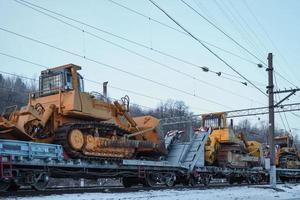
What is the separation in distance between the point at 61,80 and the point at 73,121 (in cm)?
169

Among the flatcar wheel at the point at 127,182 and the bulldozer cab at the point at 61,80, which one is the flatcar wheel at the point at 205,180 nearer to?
the flatcar wheel at the point at 127,182

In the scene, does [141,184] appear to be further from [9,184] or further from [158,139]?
[9,184]

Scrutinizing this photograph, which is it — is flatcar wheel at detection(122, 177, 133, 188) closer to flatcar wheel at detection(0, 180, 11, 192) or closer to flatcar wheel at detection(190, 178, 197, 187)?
flatcar wheel at detection(190, 178, 197, 187)

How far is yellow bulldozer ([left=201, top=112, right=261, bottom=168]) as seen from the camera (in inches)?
1046

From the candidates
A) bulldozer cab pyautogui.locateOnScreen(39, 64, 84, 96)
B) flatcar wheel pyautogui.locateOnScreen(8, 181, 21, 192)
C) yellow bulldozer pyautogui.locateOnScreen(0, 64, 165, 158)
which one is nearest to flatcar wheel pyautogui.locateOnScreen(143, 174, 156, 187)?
yellow bulldozer pyautogui.locateOnScreen(0, 64, 165, 158)

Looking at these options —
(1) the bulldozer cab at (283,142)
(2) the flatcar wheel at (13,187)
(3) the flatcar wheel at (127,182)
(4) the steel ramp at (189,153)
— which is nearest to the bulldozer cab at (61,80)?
(2) the flatcar wheel at (13,187)

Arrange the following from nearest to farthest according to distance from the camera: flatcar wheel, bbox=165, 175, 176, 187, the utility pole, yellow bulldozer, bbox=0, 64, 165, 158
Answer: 1. yellow bulldozer, bbox=0, 64, 165, 158
2. flatcar wheel, bbox=165, 175, 176, 187
3. the utility pole

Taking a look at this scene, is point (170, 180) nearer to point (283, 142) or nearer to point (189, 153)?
point (189, 153)

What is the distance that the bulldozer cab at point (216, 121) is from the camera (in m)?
28.8

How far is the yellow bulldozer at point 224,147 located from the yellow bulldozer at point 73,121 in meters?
7.00

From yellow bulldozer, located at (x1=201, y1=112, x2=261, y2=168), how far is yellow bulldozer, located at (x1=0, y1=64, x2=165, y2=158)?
23.0 feet

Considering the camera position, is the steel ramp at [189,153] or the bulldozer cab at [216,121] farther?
the bulldozer cab at [216,121]

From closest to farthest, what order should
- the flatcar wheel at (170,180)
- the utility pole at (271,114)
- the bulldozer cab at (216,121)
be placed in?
the flatcar wheel at (170,180) → the utility pole at (271,114) → the bulldozer cab at (216,121)

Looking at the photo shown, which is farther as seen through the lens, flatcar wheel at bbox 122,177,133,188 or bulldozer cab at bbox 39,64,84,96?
flatcar wheel at bbox 122,177,133,188
